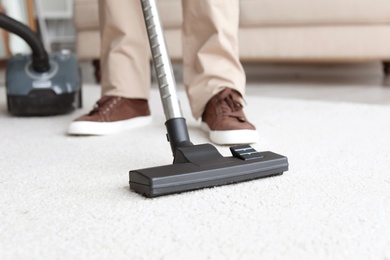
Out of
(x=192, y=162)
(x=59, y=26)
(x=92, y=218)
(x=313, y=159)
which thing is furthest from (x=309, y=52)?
(x=59, y=26)

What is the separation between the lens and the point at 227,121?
1185 mm

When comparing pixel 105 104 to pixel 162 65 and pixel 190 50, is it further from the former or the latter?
pixel 162 65

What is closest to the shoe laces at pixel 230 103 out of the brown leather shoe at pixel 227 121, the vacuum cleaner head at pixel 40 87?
the brown leather shoe at pixel 227 121

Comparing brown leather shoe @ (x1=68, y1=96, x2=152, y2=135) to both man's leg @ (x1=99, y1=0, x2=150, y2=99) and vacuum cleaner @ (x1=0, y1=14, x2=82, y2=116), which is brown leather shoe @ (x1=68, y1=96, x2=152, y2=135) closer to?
man's leg @ (x1=99, y1=0, x2=150, y2=99)

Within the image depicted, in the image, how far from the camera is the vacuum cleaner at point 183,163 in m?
0.77

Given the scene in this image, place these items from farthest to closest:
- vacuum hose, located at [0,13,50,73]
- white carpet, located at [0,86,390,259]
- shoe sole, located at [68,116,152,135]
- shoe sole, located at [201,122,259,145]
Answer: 1. vacuum hose, located at [0,13,50,73]
2. shoe sole, located at [68,116,152,135]
3. shoe sole, located at [201,122,259,145]
4. white carpet, located at [0,86,390,259]

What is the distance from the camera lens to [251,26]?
235cm

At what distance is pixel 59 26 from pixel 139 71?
3.23 meters

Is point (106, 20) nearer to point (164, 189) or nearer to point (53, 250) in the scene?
point (164, 189)

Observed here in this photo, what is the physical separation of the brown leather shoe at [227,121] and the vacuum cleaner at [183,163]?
0.87 feet

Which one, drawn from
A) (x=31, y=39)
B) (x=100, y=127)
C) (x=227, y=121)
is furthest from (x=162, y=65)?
(x=31, y=39)

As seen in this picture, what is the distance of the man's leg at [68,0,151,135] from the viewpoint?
1.34 meters

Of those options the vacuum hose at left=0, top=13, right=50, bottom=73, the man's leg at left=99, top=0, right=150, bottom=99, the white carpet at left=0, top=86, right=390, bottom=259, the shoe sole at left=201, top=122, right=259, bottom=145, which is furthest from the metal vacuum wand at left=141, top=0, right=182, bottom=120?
the vacuum hose at left=0, top=13, right=50, bottom=73

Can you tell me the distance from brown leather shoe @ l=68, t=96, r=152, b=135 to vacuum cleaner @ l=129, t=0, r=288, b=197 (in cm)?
42
